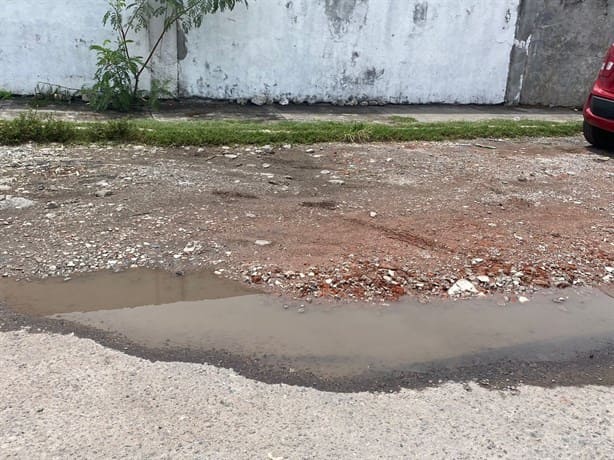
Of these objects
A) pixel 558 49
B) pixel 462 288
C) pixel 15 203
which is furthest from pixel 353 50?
pixel 462 288

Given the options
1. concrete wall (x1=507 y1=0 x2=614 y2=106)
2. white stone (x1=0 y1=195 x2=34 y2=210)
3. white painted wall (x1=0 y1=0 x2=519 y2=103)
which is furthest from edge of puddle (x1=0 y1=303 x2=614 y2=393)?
concrete wall (x1=507 y1=0 x2=614 y2=106)

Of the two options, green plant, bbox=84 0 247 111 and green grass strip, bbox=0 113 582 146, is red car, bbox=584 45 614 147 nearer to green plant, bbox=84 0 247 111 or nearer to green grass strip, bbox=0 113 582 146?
green grass strip, bbox=0 113 582 146

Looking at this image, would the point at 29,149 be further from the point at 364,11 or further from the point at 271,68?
the point at 364,11

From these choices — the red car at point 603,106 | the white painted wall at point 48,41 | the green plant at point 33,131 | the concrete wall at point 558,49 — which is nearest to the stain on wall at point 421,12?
the concrete wall at point 558,49

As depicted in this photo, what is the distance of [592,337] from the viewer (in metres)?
3.45

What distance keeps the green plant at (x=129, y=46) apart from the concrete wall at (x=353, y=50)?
248mm

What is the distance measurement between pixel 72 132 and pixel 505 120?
280 inches

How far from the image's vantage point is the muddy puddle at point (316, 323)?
3137 millimetres

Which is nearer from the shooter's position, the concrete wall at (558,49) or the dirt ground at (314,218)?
the dirt ground at (314,218)

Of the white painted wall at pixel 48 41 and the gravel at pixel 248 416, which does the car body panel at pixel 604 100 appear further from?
the white painted wall at pixel 48 41

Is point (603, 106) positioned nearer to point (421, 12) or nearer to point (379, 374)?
point (421, 12)

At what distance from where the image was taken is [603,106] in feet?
24.4

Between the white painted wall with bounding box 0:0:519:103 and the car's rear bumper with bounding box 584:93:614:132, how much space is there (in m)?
4.35

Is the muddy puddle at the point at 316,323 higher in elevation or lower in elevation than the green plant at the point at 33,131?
lower
